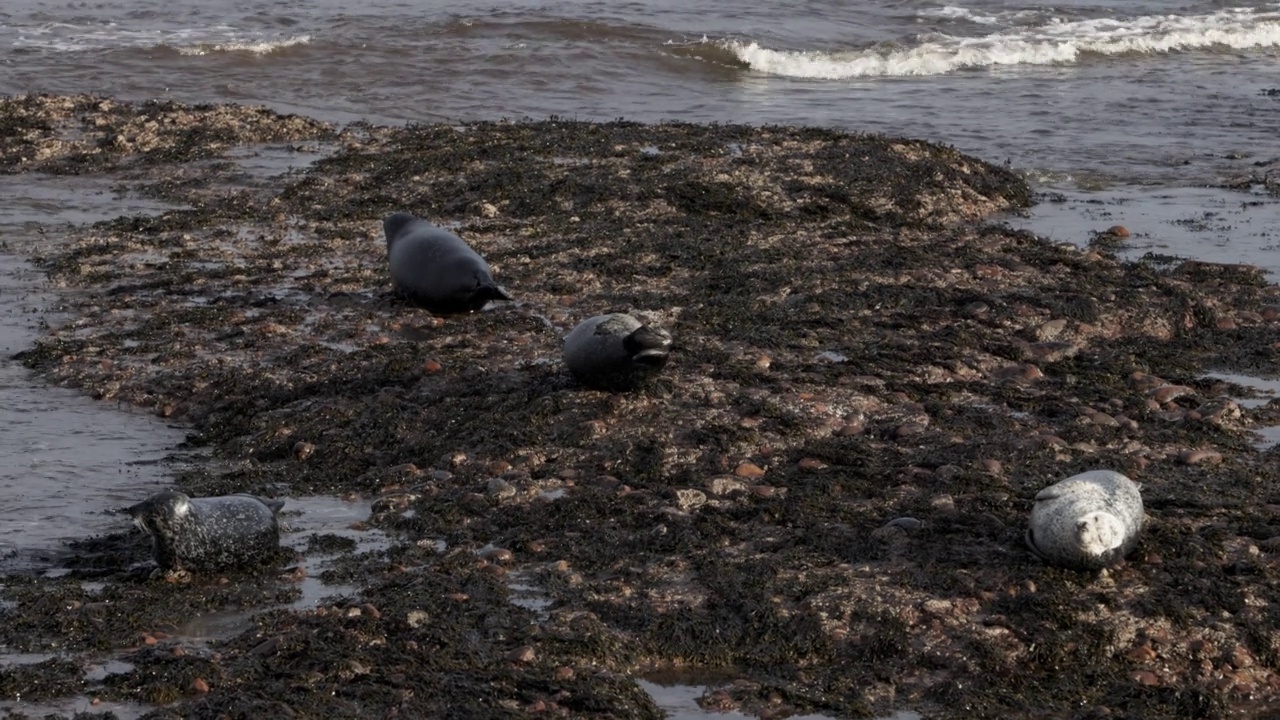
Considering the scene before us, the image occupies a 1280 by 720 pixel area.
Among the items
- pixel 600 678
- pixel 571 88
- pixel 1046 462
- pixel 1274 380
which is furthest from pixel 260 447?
pixel 571 88

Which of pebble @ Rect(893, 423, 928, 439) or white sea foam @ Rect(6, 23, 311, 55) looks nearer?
pebble @ Rect(893, 423, 928, 439)

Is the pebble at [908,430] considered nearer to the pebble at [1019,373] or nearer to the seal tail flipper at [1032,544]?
the pebble at [1019,373]

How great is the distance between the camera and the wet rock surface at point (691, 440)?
5227 mm

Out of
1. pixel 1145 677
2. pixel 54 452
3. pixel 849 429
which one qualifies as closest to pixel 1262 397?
pixel 849 429

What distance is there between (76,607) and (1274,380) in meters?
5.88

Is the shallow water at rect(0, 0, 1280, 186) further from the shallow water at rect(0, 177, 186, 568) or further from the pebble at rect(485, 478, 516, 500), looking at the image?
the pebble at rect(485, 478, 516, 500)

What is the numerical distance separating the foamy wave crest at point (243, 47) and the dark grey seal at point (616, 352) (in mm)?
11545

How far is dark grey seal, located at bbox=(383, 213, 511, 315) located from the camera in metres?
8.58

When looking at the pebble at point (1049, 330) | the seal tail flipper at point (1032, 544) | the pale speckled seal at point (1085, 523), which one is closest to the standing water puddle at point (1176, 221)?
the pebble at point (1049, 330)

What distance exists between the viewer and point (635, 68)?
18.1m

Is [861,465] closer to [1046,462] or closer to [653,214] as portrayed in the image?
[1046,462]

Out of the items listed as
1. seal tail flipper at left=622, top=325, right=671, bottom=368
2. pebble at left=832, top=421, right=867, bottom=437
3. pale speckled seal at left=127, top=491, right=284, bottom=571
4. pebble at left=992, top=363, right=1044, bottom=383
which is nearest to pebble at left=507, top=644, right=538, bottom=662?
pale speckled seal at left=127, top=491, right=284, bottom=571

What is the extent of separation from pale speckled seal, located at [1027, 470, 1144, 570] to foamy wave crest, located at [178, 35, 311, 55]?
1372cm

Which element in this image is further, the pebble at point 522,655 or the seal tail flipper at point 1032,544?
the seal tail flipper at point 1032,544
